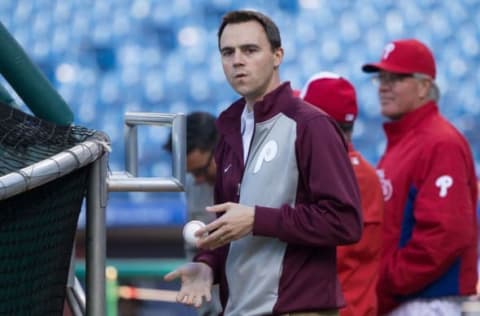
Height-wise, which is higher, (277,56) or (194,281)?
(277,56)

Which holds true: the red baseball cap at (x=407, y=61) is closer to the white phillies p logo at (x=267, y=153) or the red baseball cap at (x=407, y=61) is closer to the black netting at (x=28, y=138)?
the white phillies p logo at (x=267, y=153)

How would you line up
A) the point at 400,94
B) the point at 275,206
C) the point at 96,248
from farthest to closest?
1. the point at 400,94
2. the point at 275,206
3. the point at 96,248

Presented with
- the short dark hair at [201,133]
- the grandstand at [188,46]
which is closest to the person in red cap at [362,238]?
the short dark hair at [201,133]

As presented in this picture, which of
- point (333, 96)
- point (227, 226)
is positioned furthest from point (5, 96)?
point (333, 96)

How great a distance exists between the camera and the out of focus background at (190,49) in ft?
30.3

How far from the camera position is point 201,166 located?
15.4ft

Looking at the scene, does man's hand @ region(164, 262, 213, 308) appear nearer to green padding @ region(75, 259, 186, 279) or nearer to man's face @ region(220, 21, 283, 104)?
man's face @ region(220, 21, 283, 104)

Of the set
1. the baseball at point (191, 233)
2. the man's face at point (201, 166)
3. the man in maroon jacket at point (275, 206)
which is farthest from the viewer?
the man's face at point (201, 166)

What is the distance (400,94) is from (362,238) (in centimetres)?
88

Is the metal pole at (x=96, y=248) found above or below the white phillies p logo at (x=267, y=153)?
below

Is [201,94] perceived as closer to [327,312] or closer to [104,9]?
[104,9]

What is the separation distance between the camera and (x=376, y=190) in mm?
3639

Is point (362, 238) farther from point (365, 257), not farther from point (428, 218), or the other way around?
point (428, 218)

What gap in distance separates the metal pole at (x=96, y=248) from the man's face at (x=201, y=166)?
8.56 ft
